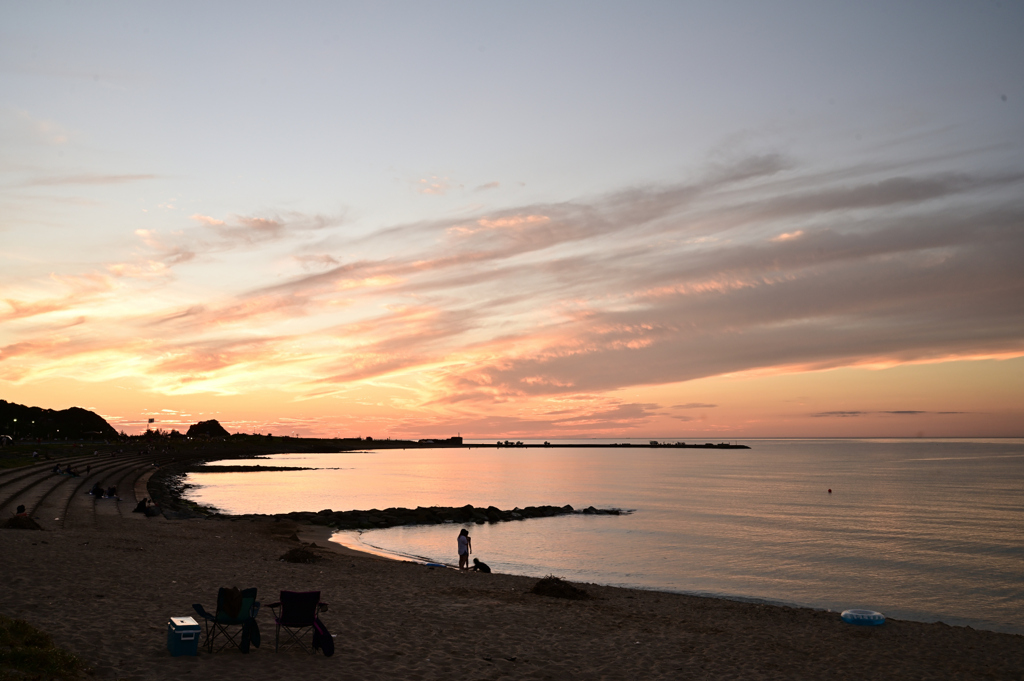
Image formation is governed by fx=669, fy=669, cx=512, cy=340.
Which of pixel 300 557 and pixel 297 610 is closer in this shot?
pixel 297 610

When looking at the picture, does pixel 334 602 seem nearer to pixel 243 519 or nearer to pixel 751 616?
pixel 751 616

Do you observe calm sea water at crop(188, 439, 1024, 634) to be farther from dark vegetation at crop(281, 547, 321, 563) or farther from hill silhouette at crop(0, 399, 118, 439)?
hill silhouette at crop(0, 399, 118, 439)

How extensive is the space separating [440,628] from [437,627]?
0.35ft

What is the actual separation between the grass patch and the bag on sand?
11.1ft

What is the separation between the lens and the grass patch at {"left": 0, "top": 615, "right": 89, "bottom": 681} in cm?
856

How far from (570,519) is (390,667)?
142 feet

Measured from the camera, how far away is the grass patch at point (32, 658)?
337 inches

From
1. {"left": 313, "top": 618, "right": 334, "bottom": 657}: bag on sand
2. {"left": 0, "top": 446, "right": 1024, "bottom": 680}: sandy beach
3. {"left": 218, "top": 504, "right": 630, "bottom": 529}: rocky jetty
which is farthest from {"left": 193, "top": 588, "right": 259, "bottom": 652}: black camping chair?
{"left": 218, "top": 504, "right": 630, "bottom": 529}: rocky jetty

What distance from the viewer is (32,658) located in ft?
29.6

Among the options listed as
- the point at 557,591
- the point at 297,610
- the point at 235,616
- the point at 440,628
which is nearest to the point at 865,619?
the point at 557,591

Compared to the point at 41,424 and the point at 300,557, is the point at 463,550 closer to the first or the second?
the point at 300,557

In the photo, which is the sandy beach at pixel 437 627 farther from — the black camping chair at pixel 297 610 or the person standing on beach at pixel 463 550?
the person standing on beach at pixel 463 550

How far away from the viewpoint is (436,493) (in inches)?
3088

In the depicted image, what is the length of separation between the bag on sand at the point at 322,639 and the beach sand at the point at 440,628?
16 cm
